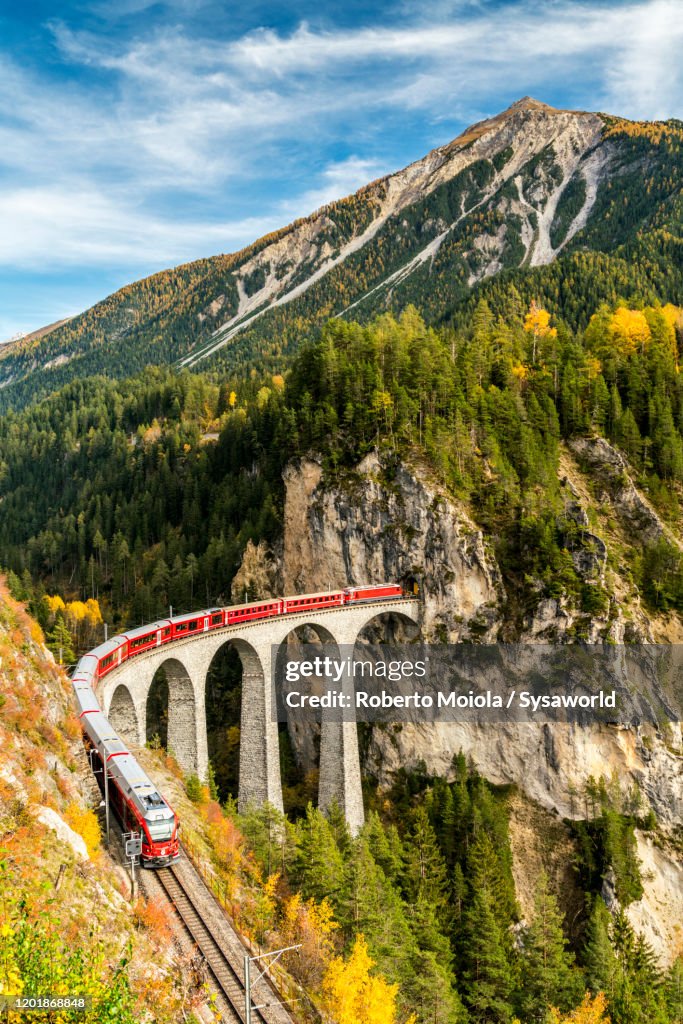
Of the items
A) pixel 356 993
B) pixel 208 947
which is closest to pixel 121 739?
pixel 208 947

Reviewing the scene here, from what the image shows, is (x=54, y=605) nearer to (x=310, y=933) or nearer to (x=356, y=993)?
(x=310, y=933)

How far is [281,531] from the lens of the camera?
237ft

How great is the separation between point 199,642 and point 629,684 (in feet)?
112

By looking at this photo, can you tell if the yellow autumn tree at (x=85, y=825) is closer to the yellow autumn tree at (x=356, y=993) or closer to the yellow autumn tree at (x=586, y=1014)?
the yellow autumn tree at (x=356, y=993)

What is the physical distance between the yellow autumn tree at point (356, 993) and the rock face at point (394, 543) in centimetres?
3269

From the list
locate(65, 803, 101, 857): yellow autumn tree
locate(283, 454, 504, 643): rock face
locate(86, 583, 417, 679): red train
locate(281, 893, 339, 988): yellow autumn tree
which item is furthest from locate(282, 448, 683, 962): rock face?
locate(65, 803, 101, 857): yellow autumn tree

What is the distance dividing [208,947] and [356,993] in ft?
29.6

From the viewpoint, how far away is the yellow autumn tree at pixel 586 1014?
38.6 m

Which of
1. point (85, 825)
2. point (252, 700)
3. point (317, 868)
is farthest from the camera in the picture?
point (252, 700)

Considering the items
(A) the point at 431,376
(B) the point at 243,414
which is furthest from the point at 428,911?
(B) the point at 243,414

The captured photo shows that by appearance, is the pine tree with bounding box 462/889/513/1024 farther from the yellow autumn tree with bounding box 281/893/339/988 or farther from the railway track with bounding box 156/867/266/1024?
the railway track with bounding box 156/867/266/1024

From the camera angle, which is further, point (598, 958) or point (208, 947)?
point (598, 958)

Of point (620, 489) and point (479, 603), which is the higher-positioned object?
point (620, 489)

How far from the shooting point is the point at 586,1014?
3916cm
